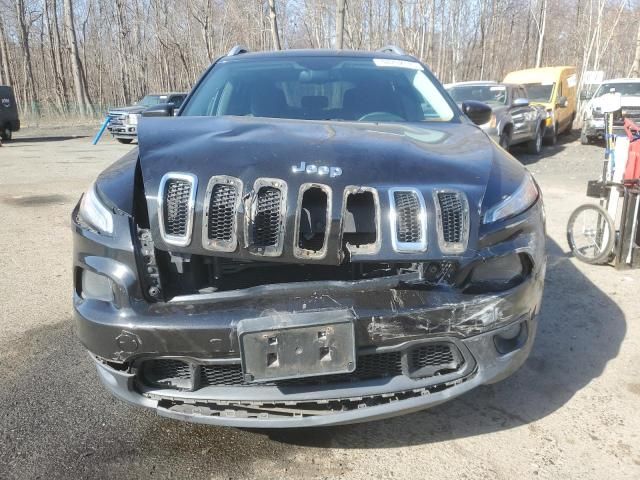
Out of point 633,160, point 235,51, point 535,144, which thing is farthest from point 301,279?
point 535,144

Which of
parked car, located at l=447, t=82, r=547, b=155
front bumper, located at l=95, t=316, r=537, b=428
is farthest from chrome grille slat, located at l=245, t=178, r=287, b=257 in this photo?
parked car, located at l=447, t=82, r=547, b=155

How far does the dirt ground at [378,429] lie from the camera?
2150 mm

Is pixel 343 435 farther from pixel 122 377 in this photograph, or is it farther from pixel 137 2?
pixel 137 2

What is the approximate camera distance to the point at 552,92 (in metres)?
14.0

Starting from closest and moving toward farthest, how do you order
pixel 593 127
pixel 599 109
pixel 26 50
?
pixel 599 109 → pixel 593 127 → pixel 26 50

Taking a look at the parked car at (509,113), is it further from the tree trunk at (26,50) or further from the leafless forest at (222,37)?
the tree trunk at (26,50)

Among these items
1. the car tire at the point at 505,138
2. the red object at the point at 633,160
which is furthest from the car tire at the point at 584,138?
the red object at the point at 633,160

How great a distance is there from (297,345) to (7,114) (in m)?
21.5

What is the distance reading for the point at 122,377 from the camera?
2.00 m

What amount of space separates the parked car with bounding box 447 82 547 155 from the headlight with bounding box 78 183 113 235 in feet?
29.8

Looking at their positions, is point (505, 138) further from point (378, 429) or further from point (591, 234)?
point (378, 429)

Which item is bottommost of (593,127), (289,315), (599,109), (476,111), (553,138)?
(553,138)

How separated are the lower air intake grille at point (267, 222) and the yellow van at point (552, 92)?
514 inches

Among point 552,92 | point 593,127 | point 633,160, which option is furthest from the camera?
point 552,92
